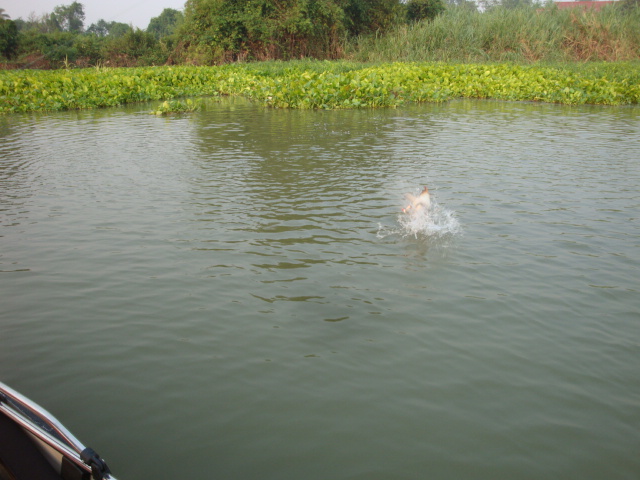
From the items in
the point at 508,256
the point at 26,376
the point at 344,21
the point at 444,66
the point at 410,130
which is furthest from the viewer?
the point at 344,21

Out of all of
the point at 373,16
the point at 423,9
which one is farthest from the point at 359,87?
the point at 423,9

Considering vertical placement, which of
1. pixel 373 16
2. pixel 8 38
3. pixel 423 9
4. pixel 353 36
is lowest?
pixel 353 36

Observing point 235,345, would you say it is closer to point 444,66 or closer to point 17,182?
point 17,182

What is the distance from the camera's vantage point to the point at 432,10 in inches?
1539

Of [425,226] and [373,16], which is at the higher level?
[373,16]

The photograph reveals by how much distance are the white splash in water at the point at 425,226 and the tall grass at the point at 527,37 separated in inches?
856

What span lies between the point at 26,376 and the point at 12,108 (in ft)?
57.2

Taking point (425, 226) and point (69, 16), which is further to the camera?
point (69, 16)

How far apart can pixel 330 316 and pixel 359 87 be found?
49.5 ft

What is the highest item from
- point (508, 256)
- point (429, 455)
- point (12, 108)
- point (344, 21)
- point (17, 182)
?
point (344, 21)

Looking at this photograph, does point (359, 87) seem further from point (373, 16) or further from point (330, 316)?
point (373, 16)

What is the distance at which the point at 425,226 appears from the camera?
24.3ft

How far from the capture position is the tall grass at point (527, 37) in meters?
26.8

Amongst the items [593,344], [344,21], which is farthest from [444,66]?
[593,344]
